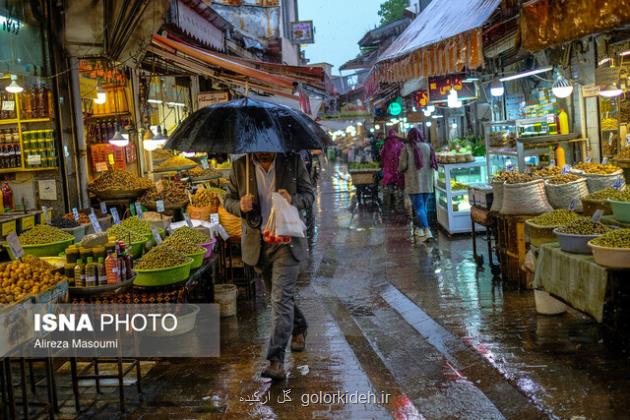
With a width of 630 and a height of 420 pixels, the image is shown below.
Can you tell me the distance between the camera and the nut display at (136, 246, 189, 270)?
20.1 feet

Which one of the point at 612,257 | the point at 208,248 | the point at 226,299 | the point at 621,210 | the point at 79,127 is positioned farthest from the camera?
the point at 79,127

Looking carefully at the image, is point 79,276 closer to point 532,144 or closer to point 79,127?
point 79,127

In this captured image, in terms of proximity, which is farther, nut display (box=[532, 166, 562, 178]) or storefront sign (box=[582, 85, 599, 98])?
storefront sign (box=[582, 85, 599, 98])

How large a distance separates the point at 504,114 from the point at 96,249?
13.8m

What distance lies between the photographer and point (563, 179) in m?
8.54

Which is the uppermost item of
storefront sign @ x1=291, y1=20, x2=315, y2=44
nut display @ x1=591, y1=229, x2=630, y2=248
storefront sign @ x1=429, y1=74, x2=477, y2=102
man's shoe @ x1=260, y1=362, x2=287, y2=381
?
storefront sign @ x1=291, y1=20, x2=315, y2=44

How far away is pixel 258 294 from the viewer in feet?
30.1

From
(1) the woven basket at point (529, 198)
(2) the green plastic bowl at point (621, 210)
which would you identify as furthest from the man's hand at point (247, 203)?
(1) the woven basket at point (529, 198)

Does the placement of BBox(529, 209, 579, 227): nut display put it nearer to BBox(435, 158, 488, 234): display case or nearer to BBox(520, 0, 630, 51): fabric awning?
BBox(520, 0, 630, 51): fabric awning

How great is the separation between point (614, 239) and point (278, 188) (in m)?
3.03

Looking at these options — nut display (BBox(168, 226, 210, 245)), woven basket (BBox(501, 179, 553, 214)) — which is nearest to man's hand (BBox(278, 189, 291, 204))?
nut display (BBox(168, 226, 210, 245))

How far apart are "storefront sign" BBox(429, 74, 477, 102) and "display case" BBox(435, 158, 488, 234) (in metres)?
3.63

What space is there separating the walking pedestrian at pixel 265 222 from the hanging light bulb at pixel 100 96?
7.70m

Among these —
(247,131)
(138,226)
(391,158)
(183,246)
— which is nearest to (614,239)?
(247,131)
